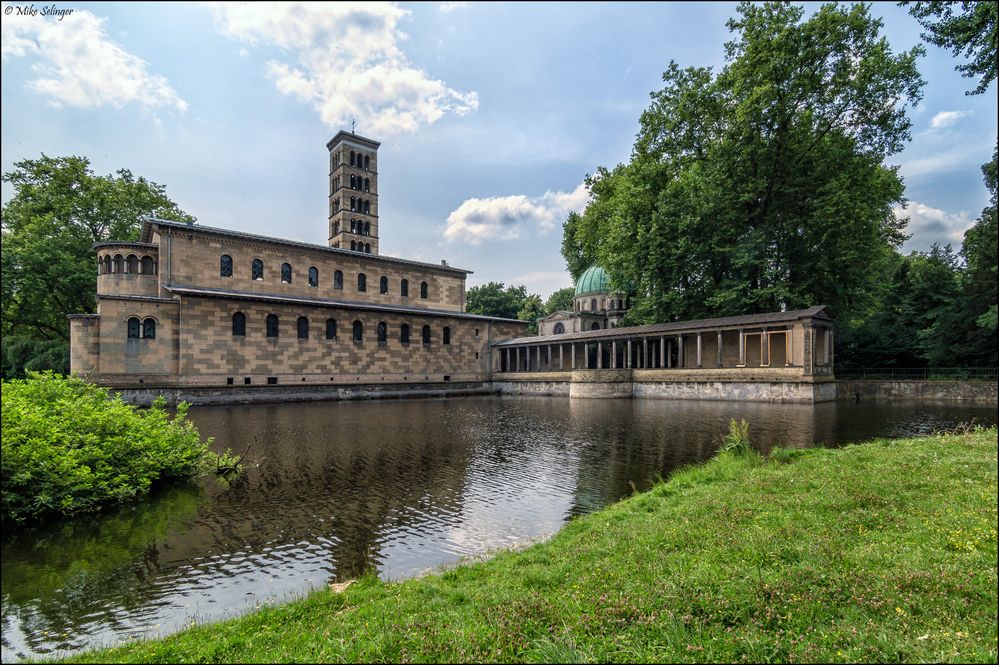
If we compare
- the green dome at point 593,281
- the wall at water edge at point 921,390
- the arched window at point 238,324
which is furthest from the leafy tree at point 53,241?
the wall at water edge at point 921,390

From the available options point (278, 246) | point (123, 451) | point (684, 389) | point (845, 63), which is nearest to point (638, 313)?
point (684, 389)

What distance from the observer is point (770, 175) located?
33406mm

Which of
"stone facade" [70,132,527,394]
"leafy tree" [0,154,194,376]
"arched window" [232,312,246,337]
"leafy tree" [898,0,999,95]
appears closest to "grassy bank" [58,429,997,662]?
"leafy tree" [898,0,999,95]

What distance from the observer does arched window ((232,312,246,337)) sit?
36.3m

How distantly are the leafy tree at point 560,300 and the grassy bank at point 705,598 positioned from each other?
262 ft

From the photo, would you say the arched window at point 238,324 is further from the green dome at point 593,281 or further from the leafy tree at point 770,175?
the green dome at point 593,281

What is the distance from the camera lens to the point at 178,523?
8.49 meters

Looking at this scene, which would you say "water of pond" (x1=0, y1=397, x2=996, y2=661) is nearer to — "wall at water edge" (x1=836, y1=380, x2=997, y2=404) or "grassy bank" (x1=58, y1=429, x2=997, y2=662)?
"grassy bank" (x1=58, y1=429, x2=997, y2=662)

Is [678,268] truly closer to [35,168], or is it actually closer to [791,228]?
[791,228]

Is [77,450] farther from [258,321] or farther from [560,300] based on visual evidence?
[560,300]

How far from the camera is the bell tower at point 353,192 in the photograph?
56.4m

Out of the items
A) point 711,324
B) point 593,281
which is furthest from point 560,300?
point 711,324

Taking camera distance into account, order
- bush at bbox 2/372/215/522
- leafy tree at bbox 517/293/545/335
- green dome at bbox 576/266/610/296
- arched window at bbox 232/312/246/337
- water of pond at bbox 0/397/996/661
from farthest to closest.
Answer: leafy tree at bbox 517/293/545/335
green dome at bbox 576/266/610/296
arched window at bbox 232/312/246/337
bush at bbox 2/372/215/522
water of pond at bbox 0/397/996/661

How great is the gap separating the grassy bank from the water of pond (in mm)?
1205
